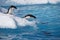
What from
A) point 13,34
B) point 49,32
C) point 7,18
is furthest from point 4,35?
point 49,32

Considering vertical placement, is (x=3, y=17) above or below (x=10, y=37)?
above

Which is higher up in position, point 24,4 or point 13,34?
point 24,4

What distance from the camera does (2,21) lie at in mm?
8617

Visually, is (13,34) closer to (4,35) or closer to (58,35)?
(4,35)

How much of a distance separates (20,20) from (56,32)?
1.44m

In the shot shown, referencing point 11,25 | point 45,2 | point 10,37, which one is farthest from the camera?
point 45,2

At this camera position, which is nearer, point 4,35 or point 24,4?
point 4,35

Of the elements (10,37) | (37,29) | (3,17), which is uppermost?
(3,17)

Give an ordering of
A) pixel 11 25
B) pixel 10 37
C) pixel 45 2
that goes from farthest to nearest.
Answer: pixel 45 2 < pixel 11 25 < pixel 10 37

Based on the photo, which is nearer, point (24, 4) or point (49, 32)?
point (49, 32)

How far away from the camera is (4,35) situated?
8.08 meters

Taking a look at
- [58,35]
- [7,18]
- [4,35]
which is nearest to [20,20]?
[7,18]

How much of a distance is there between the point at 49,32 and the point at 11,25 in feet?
4.63

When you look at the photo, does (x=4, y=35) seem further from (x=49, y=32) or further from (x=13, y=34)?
(x=49, y=32)
